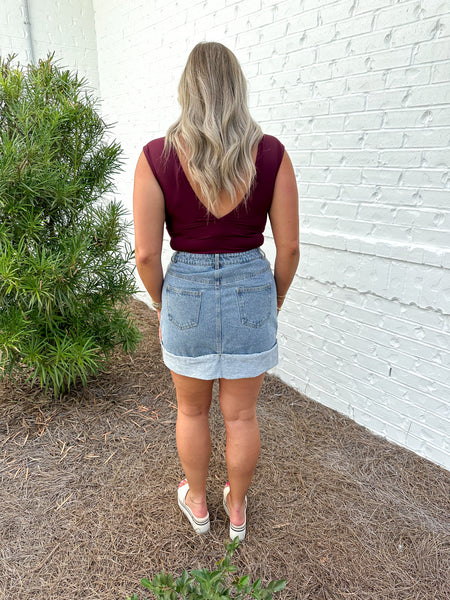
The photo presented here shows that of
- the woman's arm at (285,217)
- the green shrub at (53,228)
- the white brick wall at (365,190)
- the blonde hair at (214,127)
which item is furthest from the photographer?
the green shrub at (53,228)

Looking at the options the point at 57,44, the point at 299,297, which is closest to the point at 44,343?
the point at 299,297

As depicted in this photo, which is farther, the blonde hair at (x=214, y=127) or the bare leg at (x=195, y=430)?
the bare leg at (x=195, y=430)

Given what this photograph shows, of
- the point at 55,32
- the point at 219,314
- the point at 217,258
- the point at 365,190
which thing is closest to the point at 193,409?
the point at 219,314

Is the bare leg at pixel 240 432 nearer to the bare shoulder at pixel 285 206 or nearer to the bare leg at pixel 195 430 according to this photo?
the bare leg at pixel 195 430

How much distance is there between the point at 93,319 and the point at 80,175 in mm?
872

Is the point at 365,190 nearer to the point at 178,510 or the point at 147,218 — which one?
the point at 147,218

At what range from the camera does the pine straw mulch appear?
1.70m

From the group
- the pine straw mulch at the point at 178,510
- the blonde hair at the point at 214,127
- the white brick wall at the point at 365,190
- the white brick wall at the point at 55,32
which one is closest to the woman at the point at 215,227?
the blonde hair at the point at 214,127

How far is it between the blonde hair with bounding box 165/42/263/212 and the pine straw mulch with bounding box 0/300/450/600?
1.44 meters

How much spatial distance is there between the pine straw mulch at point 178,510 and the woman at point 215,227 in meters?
0.68

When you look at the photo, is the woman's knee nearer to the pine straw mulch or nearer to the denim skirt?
the denim skirt

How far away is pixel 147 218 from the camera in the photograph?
1.42 m

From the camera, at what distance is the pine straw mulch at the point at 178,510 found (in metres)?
1.70

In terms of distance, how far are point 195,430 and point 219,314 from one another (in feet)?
1.79
